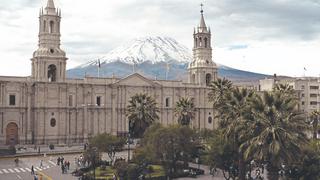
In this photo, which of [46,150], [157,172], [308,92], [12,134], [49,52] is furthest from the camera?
[308,92]

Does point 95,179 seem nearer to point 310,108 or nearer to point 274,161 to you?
point 274,161

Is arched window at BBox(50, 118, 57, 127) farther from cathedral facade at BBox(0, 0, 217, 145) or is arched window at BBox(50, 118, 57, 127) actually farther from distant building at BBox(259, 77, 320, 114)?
distant building at BBox(259, 77, 320, 114)

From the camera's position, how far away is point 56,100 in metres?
78.2

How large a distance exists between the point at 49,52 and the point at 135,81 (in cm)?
1695

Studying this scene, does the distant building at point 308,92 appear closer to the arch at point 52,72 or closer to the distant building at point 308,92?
the distant building at point 308,92

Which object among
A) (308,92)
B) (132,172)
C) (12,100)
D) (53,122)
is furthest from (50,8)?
(308,92)

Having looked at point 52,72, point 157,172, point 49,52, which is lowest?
point 157,172

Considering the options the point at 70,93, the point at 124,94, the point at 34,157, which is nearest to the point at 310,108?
the point at 124,94

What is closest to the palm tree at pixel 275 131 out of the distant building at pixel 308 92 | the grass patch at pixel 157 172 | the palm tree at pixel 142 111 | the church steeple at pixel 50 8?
the grass patch at pixel 157 172

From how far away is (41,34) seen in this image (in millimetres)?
78500

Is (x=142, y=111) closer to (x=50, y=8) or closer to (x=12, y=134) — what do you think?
(x=12, y=134)

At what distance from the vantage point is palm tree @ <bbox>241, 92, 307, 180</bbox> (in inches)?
1070

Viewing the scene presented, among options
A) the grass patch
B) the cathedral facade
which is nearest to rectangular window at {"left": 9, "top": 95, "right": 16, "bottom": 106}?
the cathedral facade

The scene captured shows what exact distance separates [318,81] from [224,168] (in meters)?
87.4
